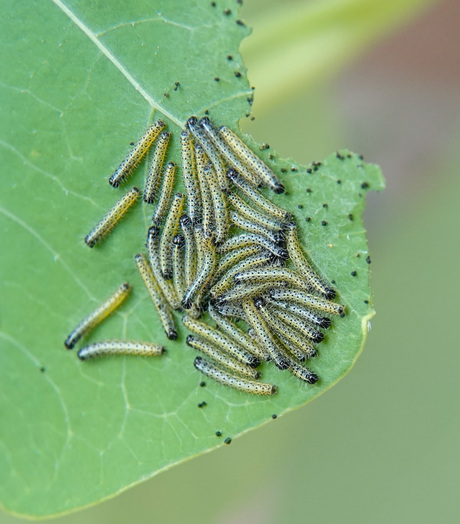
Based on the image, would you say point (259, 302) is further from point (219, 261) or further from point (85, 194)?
point (85, 194)

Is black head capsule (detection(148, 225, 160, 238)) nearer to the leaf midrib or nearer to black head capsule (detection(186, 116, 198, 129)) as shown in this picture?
black head capsule (detection(186, 116, 198, 129))

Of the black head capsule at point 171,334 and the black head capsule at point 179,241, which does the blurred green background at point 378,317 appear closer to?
the black head capsule at point 179,241

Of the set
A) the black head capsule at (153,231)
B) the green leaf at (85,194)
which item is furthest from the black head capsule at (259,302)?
the black head capsule at (153,231)

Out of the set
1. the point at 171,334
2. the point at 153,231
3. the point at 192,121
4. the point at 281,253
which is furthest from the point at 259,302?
the point at 192,121

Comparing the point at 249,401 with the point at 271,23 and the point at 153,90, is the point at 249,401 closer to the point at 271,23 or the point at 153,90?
the point at 153,90

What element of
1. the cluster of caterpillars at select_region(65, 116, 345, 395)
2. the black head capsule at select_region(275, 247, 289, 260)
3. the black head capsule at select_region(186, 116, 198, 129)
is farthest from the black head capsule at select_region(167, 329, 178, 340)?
the black head capsule at select_region(186, 116, 198, 129)

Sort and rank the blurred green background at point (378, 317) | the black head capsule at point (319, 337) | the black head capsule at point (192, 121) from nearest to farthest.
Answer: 1. the black head capsule at point (319, 337)
2. the black head capsule at point (192, 121)
3. the blurred green background at point (378, 317)
